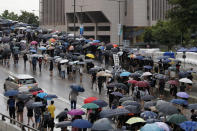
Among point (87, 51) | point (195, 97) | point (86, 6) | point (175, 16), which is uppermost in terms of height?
point (86, 6)

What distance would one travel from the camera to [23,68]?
36969mm

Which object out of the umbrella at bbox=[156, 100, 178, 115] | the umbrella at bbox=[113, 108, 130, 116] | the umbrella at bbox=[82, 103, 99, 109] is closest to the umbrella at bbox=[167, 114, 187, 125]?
the umbrella at bbox=[156, 100, 178, 115]

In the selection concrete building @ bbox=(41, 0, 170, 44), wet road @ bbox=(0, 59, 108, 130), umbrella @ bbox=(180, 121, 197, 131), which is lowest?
wet road @ bbox=(0, 59, 108, 130)

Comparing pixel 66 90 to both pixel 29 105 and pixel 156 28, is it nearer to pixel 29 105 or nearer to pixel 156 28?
pixel 29 105

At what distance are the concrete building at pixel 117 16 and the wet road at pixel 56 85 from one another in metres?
62.5

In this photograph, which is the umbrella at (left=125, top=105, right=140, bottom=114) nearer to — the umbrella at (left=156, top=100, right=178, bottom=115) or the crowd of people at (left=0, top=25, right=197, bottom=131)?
the crowd of people at (left=0, top=25, right=197, bottom=131)

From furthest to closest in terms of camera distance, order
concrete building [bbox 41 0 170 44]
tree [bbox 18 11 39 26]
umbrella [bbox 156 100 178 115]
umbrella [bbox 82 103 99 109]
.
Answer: tree [bbox 18 11 39 26]
concrete building [bbox 41 0 170 44]
umbrella [bbox 82 103 99 109]
umbrella [bbox 156 100 178 115]

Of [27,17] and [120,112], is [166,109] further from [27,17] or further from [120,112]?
[27,17]

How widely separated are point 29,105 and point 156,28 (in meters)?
71.2

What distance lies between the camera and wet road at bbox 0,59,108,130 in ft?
79.4

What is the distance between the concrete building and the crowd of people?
4883cm

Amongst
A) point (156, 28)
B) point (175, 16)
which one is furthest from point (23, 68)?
point (156, 28)

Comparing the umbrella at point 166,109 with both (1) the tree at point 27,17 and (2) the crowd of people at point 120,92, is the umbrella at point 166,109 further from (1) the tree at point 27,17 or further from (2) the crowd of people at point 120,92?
(1) the tree at point 27,17

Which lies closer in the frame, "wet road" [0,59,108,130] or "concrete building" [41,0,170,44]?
"wet road" [0,59,108,130]
